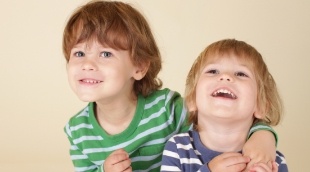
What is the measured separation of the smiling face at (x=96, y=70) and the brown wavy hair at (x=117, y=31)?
21mm

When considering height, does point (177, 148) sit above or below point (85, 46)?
below

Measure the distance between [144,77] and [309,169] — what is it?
857mm

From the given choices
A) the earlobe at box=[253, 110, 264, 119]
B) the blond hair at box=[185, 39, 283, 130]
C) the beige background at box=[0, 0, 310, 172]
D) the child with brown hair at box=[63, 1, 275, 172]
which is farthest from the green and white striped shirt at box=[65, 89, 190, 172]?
the beige background at box=[0, 0, 310, 172]

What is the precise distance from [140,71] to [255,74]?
1.18 ft

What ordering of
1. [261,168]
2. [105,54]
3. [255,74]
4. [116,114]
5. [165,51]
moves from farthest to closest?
[165,51], [116,114], [105,54], [255,74], [261,168]

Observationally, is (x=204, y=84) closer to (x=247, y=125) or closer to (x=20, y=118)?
(x=247, y=125)

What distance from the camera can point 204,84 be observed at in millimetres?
1458

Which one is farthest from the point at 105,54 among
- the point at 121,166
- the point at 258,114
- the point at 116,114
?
the point at 258,114

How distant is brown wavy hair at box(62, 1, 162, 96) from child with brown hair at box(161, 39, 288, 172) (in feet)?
0.62

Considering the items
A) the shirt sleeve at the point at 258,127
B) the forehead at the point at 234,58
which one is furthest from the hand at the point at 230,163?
the forehead at the point at 234,58

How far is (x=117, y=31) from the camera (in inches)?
63.4

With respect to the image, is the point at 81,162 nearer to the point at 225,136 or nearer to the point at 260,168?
the point at 225,136

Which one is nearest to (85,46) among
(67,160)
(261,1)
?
(67,160)

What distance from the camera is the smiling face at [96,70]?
1.56 metres
